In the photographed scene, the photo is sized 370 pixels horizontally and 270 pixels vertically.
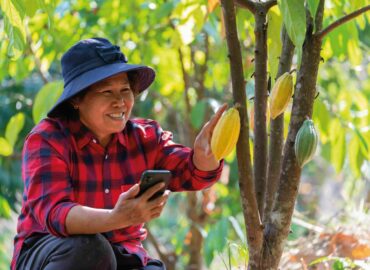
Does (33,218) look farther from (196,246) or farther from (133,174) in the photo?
(196,246)

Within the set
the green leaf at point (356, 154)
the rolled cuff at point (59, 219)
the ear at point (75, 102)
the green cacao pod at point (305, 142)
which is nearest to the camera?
the green cacao pod at point (305, 142)

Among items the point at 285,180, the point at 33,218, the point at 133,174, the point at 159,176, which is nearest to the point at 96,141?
the point at 133,174

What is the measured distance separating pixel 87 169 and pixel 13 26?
1.65 ft

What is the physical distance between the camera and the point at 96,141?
1.94 meters

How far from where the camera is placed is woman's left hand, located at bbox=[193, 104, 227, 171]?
1.71 metres

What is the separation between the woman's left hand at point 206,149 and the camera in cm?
171

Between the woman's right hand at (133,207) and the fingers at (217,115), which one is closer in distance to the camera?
the woman's right hand at (133,207)

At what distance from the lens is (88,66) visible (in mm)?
1862

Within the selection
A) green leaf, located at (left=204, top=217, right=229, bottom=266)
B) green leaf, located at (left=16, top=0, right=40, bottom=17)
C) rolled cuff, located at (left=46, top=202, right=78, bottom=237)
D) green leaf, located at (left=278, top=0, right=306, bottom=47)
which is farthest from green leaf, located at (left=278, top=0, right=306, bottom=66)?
green leaf, located at (left=204, top=217, right=229, bottom=266)

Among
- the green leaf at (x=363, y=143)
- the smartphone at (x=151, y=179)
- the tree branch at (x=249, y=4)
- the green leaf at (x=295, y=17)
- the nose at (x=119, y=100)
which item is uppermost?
the tree branch at (x=249, y=4)

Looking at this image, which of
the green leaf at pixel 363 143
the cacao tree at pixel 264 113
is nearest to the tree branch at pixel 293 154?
the cacao tree at pixel 264 113

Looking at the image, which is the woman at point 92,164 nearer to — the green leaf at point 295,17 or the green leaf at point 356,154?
the green leaf at point 295,17

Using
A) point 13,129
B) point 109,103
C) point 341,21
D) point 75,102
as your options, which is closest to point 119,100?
point 109,103

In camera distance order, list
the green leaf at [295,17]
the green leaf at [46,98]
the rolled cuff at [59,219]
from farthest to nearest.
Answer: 1. the green leaf at [46,98]
2. the rolled cuff at [59,219]
3. the green leaf at [295,17]
